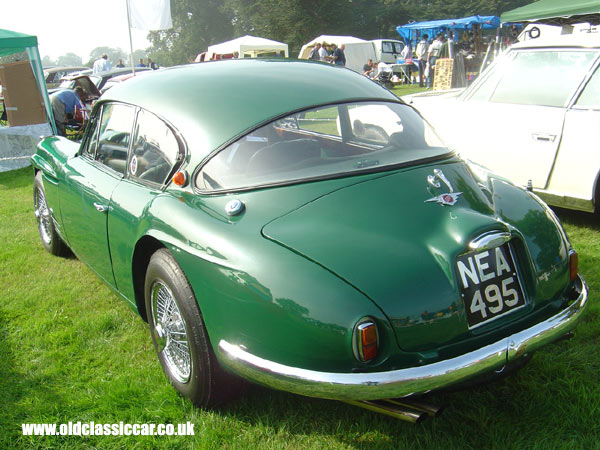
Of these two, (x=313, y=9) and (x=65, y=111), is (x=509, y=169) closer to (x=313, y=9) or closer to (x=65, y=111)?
(x=65, y=111)

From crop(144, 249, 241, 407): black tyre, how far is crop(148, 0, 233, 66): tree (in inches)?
2855

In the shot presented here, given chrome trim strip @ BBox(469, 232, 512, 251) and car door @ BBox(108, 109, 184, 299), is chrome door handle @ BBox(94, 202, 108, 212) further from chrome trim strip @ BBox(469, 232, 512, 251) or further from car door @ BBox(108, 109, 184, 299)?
chrome trim strip @ BBox(469, 232, 512, 251)

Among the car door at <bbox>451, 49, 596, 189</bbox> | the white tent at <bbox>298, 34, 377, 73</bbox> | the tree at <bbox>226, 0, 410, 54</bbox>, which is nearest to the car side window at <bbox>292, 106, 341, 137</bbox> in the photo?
the car door at <bbox>451, 49, 596, 189</bbox>

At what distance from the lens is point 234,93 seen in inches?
108

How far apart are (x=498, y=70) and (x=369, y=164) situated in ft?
10.5

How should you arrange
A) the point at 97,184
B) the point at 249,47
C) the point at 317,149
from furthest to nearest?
the point at 249,47 → the point at 97,184 → the point at 317,149

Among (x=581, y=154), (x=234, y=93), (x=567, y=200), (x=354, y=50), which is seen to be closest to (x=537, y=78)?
(x=581, y=154)

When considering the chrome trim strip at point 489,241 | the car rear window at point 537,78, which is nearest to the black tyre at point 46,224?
the chrome trim strip at point 489,241

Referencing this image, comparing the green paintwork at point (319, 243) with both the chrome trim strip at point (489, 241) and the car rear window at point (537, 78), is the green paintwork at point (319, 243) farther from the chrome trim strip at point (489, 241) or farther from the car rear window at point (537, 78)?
the car rear window at point (537, 78)

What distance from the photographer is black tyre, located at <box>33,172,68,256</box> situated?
4.44 m

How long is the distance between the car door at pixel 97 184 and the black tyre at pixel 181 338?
2.06ft

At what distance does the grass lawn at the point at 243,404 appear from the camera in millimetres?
2244

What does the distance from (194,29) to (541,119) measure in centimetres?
7344

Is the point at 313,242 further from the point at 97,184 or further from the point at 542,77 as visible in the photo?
the point at 542,77
